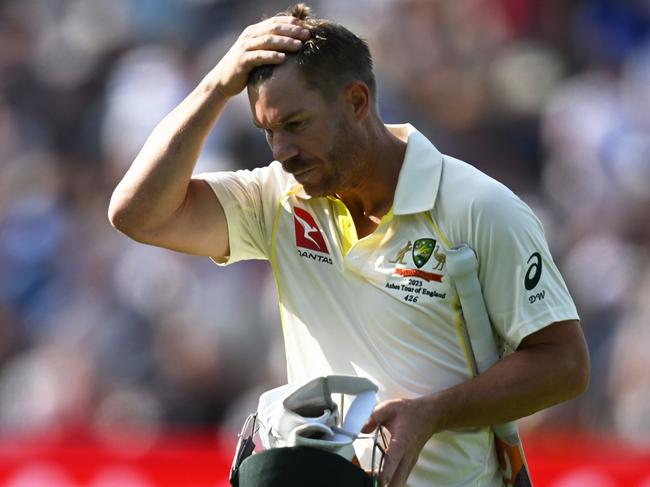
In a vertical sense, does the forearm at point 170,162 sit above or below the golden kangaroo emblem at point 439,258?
above

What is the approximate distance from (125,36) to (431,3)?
88.3 inches

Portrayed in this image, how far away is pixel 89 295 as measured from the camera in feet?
25.4

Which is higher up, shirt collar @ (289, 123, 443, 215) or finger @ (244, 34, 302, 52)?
finger @ (244, 34, 302, 52)

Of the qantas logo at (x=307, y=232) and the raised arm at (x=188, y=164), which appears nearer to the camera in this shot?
the raised arm at (x=188, y=164)

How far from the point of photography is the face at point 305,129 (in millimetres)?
2934

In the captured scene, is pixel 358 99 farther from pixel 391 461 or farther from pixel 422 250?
pixel 391 461

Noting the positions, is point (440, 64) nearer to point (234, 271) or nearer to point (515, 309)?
point (234, 271)

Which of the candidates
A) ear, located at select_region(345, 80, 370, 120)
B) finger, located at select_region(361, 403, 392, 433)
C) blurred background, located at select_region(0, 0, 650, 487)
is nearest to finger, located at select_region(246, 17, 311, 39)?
ear, located at select_region(345, 80, 370, 120)

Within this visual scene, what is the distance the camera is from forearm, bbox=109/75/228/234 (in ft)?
10.1

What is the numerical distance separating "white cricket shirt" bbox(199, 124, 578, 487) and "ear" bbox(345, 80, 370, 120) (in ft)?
0.55

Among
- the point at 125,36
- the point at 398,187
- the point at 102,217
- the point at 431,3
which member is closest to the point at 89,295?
the point at 102,217

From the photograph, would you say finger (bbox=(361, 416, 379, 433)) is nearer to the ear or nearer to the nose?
the nose

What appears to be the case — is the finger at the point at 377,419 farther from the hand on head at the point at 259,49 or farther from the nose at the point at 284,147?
the hand on head at the point at 259,49

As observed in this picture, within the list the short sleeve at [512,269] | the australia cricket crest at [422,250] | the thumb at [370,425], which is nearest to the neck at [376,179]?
the australia cricket crest at [422,250]
